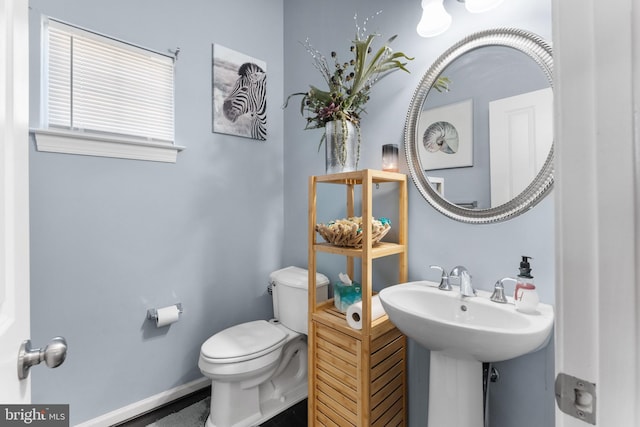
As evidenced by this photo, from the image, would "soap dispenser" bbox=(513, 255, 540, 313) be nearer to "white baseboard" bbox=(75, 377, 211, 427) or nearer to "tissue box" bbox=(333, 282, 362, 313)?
"tissue box" bbox=(333, 282, 362, 313)

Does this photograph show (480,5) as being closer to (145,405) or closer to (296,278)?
(296,278)

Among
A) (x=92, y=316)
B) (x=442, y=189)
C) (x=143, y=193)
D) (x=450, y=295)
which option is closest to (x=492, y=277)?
(x=450, y=295)

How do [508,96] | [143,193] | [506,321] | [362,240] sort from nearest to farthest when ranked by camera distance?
1. [506,321]
2. [508,96]
3. [362,240]
4. [143,193]

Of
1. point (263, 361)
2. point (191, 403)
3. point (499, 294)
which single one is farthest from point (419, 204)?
point (191, 403)

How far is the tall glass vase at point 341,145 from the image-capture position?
136 cm

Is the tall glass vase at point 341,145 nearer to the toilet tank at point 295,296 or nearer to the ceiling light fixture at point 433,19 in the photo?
the ceiling light fixture at point 433,19

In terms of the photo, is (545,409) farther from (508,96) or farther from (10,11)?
(10,11)

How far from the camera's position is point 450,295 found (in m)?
1.11

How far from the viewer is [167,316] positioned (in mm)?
1599

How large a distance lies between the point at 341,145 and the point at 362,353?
916mm

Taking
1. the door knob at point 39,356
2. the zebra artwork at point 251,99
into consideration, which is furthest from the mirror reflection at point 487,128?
the door knob at point 39,356

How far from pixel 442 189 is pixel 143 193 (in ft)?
5.07

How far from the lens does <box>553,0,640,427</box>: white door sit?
35 cm

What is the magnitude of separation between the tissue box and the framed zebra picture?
3.97ft
